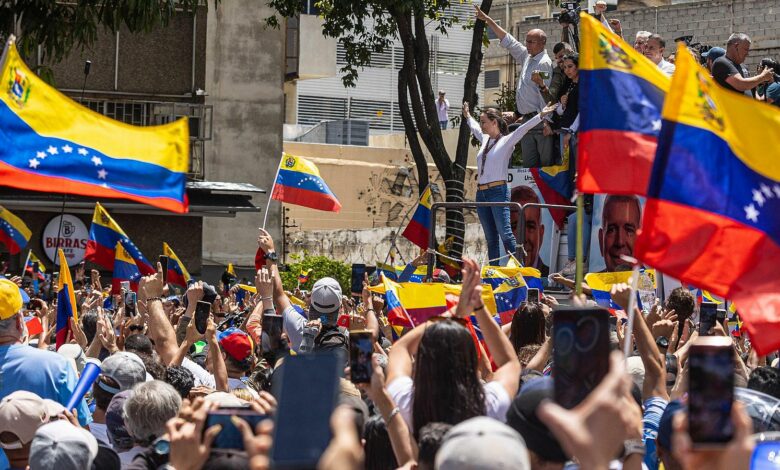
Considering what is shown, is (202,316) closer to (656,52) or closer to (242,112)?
(656,52)

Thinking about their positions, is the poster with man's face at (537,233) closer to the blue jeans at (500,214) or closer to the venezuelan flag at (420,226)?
the blue jeans at (500,214)

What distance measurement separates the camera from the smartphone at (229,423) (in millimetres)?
3801

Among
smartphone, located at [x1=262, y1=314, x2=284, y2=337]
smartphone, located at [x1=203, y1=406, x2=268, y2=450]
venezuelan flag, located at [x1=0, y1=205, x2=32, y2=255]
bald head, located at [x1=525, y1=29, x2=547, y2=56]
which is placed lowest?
venezuelan flag, located at [x1=0, y1=205, x2=32, y2=255]

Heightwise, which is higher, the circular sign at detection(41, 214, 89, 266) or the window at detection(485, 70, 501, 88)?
the window at detection(485, 70, 501, 88)

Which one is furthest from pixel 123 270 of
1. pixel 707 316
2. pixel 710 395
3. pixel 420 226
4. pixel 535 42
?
pixel 710 395

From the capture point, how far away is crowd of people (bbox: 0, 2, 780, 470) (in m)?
3.21

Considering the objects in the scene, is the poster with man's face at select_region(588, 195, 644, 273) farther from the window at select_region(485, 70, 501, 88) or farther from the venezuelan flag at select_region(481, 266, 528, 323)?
the window at select_region(485, 70, 501, 88)

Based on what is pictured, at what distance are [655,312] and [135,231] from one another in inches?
834

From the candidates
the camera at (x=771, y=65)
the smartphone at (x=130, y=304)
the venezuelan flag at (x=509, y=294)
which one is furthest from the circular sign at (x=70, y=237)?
the venezuelan flag at (x=509, y=294)

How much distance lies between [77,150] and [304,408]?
5.16m

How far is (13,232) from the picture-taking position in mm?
19484

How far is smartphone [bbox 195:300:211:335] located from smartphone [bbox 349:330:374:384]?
3055 mm

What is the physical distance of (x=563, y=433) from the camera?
9.70 ft

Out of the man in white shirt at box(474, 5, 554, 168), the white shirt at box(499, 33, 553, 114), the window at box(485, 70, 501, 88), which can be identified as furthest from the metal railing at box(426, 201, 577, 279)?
the window at box(485, 70, 501, 88)
